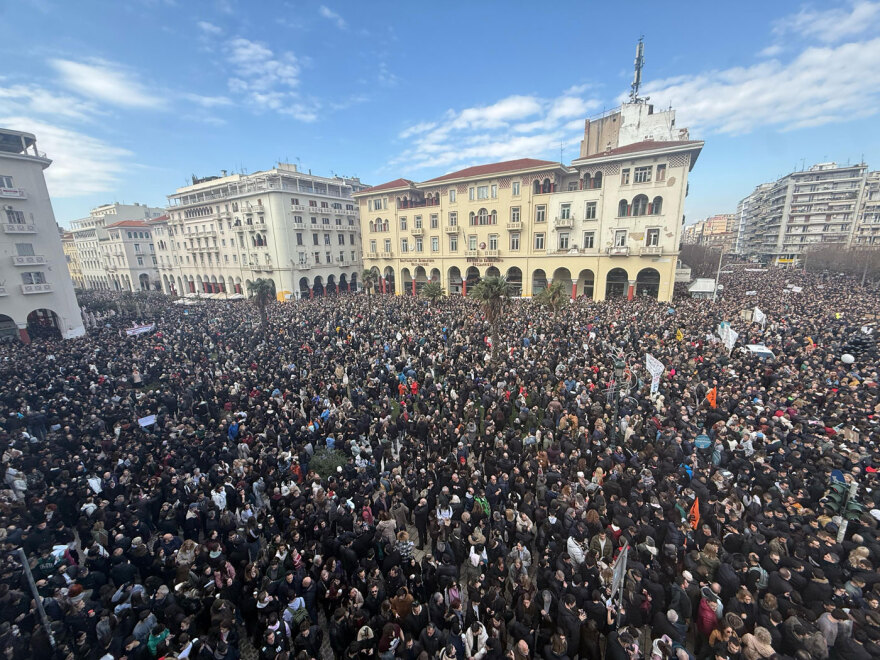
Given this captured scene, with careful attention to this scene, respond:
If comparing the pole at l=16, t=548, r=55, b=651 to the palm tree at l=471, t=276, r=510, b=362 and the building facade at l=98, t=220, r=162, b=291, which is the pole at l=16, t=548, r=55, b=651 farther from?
the building facade at l=98, t=220, r=162, b=291

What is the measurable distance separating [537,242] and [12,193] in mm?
39822

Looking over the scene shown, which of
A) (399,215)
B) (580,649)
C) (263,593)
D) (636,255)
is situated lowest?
(580,649)

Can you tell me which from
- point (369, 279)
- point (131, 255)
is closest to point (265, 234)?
point (369, 279)

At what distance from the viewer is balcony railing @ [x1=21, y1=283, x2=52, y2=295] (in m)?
25.4

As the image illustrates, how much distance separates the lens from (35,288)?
25.7m

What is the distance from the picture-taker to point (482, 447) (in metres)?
10.6

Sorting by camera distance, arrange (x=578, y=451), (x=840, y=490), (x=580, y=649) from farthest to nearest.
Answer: (x=578, y=451) → (x=840, y=490) → (x=580, y=649)

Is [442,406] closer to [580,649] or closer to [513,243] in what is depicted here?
[580,649]

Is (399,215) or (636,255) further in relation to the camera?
(399,215)

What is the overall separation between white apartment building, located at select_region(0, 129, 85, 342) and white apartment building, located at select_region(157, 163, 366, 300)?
62.1ft

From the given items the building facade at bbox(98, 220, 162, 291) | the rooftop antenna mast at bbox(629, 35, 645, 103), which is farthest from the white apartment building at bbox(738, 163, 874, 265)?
the building facade at bbox(98, 220, 162, 291)

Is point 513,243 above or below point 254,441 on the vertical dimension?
above

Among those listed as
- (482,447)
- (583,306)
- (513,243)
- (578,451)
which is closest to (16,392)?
(482,447)

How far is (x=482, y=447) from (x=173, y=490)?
25.5 ft
